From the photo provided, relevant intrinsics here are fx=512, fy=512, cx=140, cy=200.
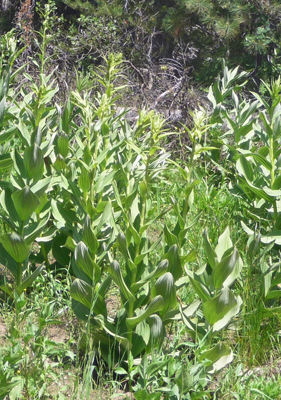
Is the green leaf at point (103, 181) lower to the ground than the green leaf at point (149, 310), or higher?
higher

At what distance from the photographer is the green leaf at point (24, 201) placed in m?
2.58

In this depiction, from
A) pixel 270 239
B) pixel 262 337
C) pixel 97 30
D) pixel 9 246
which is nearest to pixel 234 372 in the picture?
pixel 262 337

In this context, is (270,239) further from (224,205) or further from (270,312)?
(224,205)

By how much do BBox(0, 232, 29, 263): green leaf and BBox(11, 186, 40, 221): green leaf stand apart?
0.13 m

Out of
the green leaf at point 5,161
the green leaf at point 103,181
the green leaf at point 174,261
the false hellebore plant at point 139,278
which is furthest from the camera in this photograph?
the green leaf at point 5,161

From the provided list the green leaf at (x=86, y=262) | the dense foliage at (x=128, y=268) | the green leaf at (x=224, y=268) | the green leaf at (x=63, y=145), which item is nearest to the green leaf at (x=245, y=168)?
the dense foliage at (x=128, y=268)

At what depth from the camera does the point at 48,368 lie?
7.22 feet

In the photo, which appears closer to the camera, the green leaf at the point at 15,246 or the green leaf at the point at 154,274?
the green leaf at the point at 154,274

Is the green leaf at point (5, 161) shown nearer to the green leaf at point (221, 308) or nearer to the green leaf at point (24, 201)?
the green leaf at point (24, 201)

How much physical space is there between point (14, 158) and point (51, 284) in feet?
2.46

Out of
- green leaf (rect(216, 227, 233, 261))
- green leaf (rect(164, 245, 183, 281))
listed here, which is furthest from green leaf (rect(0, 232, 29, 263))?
green leaf (rect(216, 227, 233, 261))

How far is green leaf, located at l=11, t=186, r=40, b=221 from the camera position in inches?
101

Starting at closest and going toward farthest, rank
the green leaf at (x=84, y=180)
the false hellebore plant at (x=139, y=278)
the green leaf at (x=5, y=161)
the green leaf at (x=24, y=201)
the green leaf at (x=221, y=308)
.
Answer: the green leaf at (x=221, y=308) → the false hellebore plant at (x=139, y=278) → the green leaf at (x=24, y=201) → the green leaf at (x=84, y=180) → the green leaf at (x=5, y=161)

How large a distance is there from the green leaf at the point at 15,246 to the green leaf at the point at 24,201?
126 mm
